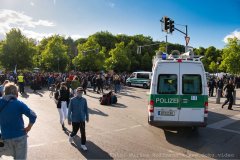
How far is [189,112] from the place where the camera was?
8.62 metres

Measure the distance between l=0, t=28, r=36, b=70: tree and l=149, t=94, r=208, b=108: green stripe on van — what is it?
4162 cm

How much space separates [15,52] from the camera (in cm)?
4594

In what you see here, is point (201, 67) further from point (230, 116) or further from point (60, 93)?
point (230, 116)

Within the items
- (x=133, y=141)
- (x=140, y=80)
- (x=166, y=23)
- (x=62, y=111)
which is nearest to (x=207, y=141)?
(x=133, y=141)

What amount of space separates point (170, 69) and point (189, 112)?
150cm

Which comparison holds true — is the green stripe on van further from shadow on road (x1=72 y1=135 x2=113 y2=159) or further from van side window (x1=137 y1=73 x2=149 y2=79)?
van side window (x1=137 y1=73 x2=149 y2=79)

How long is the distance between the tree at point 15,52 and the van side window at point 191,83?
137 ft

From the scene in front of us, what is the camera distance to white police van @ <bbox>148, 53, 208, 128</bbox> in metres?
8.60

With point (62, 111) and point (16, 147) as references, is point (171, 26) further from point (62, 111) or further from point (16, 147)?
point (16, 147)

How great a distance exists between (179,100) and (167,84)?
635mm

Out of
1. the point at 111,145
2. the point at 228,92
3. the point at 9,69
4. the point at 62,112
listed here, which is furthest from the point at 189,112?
the point at 9,69

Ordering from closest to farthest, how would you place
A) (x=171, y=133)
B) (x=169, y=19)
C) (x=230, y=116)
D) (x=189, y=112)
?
(x=189, y=112) < (x=171, y=133) < (x=230, y=116) < (x=169, y=19)

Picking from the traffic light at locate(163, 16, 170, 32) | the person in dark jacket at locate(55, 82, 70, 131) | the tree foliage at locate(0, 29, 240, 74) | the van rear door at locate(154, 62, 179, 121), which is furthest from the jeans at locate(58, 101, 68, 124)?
the tree foliage at locate(0, 29, 240, 74)

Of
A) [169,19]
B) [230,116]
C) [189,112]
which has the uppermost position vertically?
[169,19]
